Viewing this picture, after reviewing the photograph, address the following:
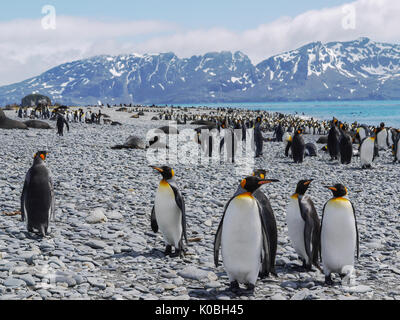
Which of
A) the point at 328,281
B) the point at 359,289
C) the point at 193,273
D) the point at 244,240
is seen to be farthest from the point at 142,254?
the point at 359,289

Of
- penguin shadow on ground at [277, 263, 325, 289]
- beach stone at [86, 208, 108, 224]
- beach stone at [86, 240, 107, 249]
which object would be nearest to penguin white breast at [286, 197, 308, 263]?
penguin shadow on ground at [277, 263, 325, 289]

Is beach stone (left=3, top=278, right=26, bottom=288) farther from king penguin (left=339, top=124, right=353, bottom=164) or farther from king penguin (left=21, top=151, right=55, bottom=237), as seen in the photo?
king penguin (left=339, top=124, right=353, bottom=164)

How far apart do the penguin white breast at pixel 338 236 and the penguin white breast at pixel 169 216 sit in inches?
64.8

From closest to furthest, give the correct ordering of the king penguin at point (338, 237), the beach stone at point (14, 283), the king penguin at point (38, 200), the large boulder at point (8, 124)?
1. the beach stone at point (14, 283)
2. the king penguin at point (338, 237)
3. the king penguin at point (38, 200)
4. the large boulder at point (8, 124)

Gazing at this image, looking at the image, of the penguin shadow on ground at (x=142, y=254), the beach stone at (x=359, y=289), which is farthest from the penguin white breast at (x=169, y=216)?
the beach stone at (x=359, y=289)

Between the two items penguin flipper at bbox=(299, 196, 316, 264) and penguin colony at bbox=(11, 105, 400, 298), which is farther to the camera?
penguin flipper at bbox=(299, 196, 316, 264)

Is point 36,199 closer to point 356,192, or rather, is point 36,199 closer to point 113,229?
point 113,229

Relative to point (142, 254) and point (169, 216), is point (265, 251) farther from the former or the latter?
point (142, 254)

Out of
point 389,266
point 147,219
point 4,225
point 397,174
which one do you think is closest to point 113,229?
point 147,219

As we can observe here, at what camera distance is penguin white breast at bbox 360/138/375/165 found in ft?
44.1

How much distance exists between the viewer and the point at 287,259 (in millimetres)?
4906

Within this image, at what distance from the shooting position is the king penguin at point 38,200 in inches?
200

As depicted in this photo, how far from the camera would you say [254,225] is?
3.98m

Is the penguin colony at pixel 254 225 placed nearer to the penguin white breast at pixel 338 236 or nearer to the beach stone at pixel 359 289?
the penguin white breast at pixel 338 236
